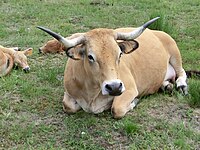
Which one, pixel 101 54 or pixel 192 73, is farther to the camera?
pixel 192 73

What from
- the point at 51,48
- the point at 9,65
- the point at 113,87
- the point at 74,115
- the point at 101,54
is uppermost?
the point at 101,54

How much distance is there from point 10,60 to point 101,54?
94.0 inches

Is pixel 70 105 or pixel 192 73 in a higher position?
pixel 70 105

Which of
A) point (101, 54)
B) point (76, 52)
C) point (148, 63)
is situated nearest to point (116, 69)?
point (101, 54)

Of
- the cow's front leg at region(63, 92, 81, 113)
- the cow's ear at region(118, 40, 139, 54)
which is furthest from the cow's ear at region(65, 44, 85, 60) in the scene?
the cow's front leg at region(63, 92, 81, 113)

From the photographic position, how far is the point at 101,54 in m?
5.16

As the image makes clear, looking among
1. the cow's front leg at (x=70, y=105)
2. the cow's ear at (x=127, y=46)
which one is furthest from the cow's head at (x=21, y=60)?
the cow's ear at (x=127, y=46)

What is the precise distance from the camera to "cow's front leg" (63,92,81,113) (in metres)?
5.80

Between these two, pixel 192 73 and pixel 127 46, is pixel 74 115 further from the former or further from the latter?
pixel 192 73

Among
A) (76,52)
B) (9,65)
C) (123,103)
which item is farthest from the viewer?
(9,65)

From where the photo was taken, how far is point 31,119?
5.69 metres

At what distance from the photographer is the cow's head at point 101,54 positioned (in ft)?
16.7

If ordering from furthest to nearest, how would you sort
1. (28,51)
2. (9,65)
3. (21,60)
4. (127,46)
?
(28,51) < (21,60) < (9,65) < (127,46)

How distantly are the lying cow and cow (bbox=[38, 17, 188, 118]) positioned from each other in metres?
1.26
